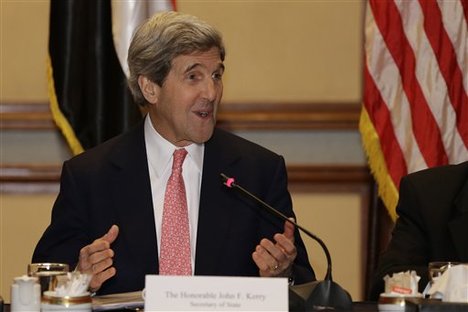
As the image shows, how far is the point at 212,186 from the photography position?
3328mm

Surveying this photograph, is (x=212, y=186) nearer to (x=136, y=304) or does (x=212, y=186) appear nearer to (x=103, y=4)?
(x=136, y=304)

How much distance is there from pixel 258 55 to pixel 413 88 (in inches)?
30.1

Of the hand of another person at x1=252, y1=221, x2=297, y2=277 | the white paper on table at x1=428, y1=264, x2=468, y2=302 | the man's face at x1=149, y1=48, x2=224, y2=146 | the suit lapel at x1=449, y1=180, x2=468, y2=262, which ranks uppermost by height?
the man's face at x1=149, y1=48, x2=224, y2=146

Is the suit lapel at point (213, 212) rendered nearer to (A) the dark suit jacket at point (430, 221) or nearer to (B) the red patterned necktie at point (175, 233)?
(B) the red patterned necktie at point (175, 233)

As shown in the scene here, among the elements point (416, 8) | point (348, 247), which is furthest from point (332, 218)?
point (416, 8)

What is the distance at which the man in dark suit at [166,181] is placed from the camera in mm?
3205

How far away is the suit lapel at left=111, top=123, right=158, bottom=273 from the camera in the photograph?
318 centimetres

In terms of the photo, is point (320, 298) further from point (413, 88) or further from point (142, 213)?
point (413, 88)

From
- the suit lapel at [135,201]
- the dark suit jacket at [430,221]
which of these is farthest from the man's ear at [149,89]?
the dark suit jacket at [430,221]

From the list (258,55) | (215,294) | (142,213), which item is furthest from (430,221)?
(258,55)

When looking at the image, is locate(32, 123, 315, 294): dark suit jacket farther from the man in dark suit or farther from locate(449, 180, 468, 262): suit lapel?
locate(449, 180, 468, 262): suit lapel

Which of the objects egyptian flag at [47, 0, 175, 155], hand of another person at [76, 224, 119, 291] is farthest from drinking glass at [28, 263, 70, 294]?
egyptian flag at [47, 0, 175, 155]

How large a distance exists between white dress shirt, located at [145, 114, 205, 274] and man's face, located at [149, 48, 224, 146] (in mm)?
66

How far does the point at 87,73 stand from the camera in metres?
4.63
